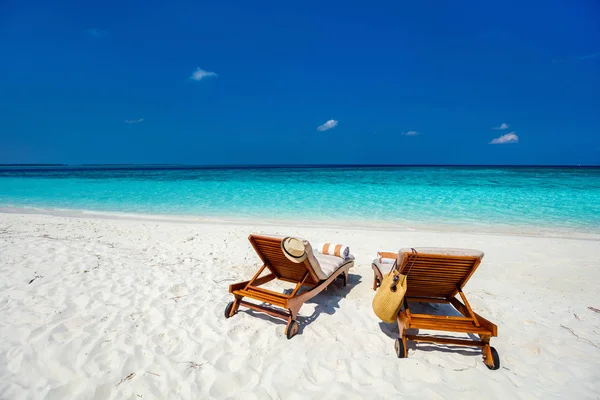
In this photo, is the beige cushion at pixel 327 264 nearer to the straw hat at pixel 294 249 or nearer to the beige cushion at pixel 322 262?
the beige cushion at pixel 322 262

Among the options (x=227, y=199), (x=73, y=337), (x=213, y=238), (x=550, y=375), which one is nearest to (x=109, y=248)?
(x=213, y=238)

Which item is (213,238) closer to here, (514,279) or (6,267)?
(6,267)

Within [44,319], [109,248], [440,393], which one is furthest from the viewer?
[109,248]

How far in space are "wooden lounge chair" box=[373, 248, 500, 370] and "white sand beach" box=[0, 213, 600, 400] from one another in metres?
0.18

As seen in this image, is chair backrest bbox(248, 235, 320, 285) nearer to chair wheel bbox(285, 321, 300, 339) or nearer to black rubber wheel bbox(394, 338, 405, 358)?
chair wheel bbox(285, 321, 300, 339)

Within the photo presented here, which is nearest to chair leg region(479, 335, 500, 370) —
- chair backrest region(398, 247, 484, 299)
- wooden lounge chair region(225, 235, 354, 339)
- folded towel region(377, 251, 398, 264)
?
chair backrest region(398, 247, 484, 299)

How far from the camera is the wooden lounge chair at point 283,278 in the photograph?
10.8 feet

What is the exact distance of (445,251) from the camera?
2.98m

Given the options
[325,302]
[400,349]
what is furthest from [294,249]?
[400,349]

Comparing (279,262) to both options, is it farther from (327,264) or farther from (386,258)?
(386,258)

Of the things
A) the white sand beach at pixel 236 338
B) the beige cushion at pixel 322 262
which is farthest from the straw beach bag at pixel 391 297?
the beige cushion at pixel 322 262

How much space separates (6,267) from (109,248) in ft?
5.14

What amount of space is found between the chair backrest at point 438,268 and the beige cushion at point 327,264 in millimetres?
1022

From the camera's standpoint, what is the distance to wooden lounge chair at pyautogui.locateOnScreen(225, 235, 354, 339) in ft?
10.8
